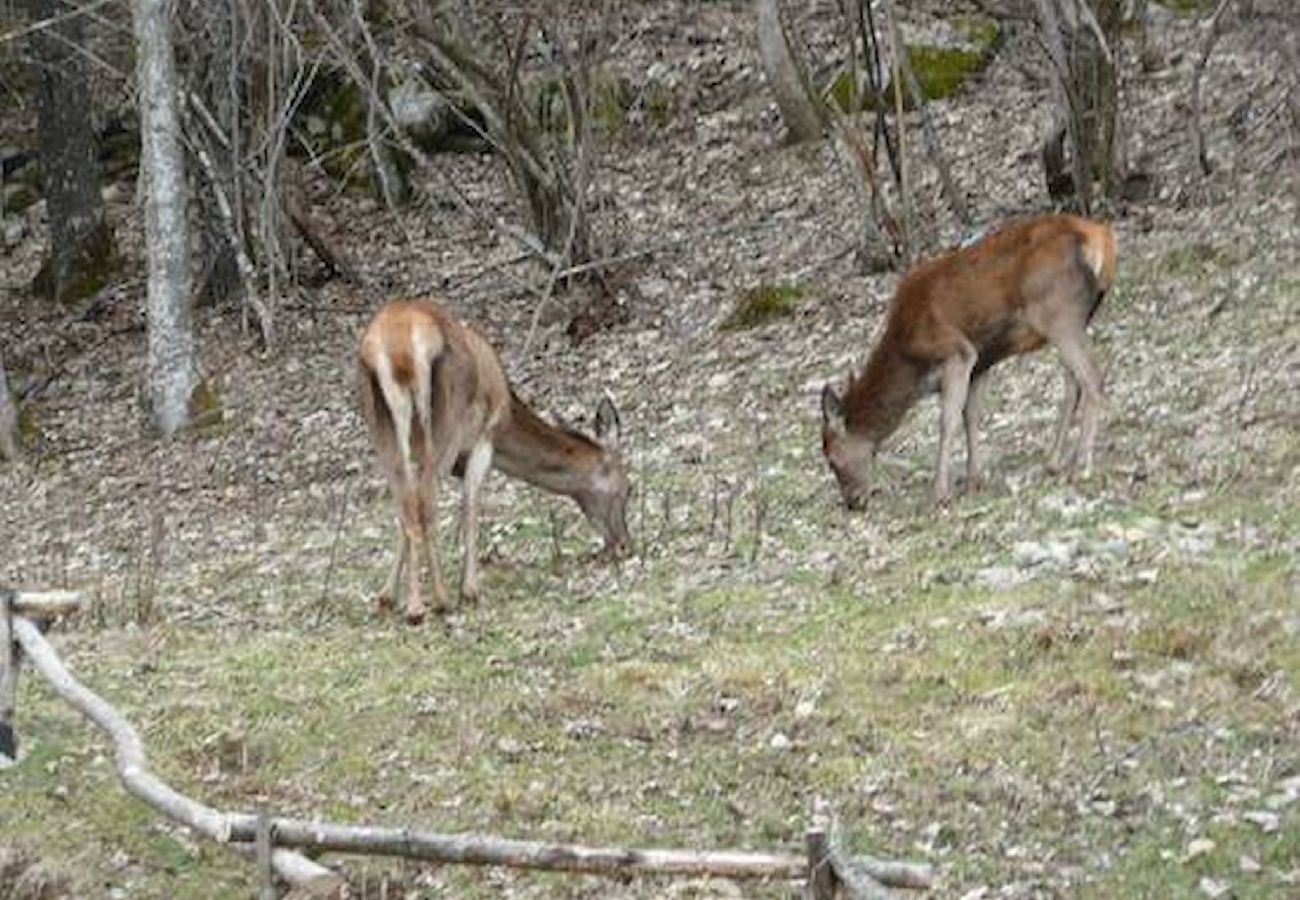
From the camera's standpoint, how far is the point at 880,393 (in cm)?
1407

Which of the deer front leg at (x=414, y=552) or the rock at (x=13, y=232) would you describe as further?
the rock at (x=13, y=232)

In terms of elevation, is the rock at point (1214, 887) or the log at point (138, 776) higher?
the log at point (138, 776)

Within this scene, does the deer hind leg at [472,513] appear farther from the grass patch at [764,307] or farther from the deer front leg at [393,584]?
A: the grass patch at [764,307]

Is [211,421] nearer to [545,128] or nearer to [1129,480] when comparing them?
[545,128]

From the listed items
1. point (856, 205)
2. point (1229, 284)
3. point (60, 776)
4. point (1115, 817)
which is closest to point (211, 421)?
point (856, 205)

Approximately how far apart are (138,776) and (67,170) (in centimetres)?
1711

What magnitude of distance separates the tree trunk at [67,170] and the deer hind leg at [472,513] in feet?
39.4

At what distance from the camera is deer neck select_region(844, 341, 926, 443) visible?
45.9 ft

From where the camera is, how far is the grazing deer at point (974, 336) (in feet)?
43.8

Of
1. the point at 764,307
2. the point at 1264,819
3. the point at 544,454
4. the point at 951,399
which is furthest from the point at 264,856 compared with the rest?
the point at 764,307

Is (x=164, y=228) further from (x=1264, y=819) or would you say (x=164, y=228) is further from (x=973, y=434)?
(x=1264, y=819)

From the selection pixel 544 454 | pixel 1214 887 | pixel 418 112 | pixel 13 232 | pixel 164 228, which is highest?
pixel 418 112

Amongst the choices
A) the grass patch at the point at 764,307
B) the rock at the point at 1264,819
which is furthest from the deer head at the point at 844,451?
the rock at the point at 1264,819

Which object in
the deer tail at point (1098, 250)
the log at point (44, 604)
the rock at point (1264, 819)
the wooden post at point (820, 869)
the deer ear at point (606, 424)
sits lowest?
the rock at point (1264, 819)
